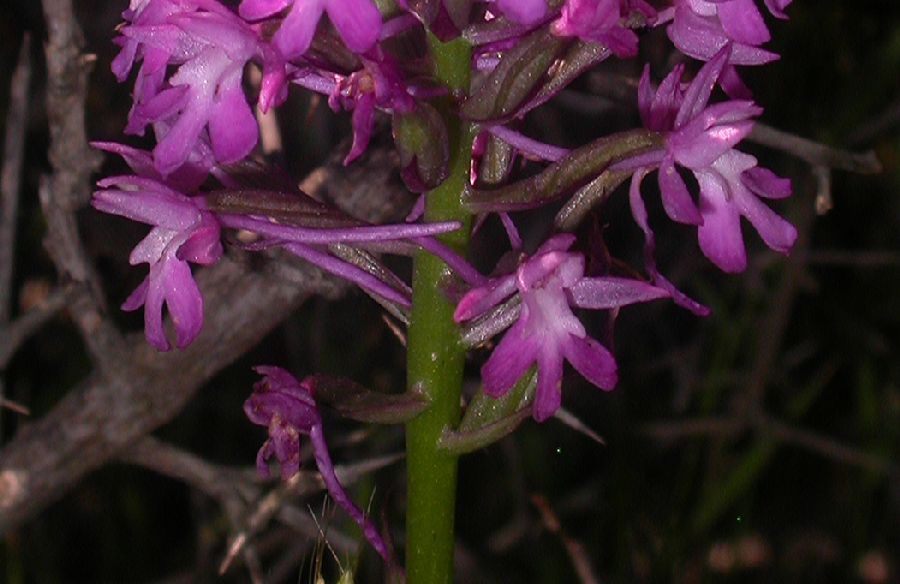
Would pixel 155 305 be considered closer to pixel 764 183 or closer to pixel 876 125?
pixel 764 183

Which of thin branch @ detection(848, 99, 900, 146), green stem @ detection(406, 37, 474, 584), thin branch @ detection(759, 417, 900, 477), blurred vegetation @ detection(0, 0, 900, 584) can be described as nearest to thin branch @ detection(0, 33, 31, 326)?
blurred vegetation @ detection(0, 0, 900, 584)

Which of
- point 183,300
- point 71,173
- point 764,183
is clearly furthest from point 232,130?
point 71,173

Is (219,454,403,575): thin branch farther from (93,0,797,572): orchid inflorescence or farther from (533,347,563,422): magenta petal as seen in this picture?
(533,347,563,422): magenta petal

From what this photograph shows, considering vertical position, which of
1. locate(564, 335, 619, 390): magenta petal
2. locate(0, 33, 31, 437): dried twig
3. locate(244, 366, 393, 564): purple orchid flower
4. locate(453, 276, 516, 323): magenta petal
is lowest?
locate(0, 33, 31, 437): dried twig

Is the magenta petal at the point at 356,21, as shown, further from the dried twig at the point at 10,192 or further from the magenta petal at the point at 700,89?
the dried twig at the point at 10,192

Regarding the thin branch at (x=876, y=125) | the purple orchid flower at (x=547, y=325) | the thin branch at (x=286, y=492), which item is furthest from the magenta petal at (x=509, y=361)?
the thin branch at (x=876, y=125)

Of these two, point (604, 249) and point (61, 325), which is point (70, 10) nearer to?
point (604, 249)

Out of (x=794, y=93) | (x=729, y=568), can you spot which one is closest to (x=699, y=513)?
(x=729, y=568)
